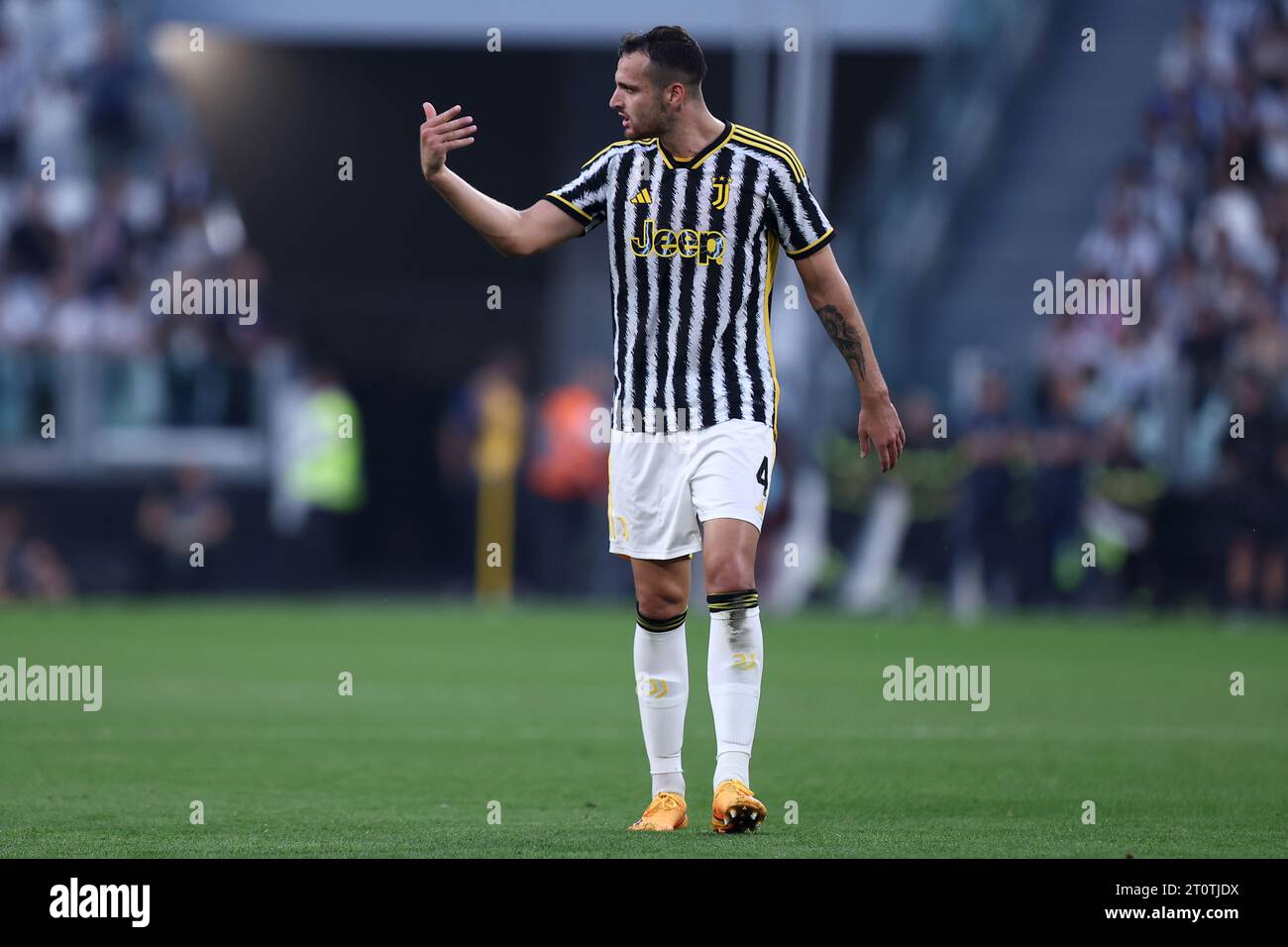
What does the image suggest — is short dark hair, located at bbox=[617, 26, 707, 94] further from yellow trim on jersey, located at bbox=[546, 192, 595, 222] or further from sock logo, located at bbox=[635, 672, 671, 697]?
sock logo, located at bbox=[635, 672, 671, 697]

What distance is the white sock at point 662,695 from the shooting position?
735 cm


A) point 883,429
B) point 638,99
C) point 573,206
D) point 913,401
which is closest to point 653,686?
point 883,429

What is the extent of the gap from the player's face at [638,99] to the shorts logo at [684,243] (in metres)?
0.30

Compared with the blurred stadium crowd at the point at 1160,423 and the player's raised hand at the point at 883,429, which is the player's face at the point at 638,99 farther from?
the blurred stadium crowd at the point at 1160,423

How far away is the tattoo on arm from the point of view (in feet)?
24.2

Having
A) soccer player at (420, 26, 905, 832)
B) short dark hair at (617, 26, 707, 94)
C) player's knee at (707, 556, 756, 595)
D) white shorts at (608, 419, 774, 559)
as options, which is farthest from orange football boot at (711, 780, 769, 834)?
short dark hair at (617, 26, 707, 94)

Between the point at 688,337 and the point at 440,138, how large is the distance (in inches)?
38.9

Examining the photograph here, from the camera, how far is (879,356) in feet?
75.9

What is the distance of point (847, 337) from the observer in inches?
291

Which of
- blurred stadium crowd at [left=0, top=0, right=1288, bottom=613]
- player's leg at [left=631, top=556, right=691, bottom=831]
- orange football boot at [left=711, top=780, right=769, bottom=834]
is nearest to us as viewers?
orange football boot at [left=711, top=780, right=769, bottom=834]

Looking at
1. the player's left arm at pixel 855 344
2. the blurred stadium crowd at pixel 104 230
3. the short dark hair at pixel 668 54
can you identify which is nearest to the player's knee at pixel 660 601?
the player's left arm at pixel 855 344

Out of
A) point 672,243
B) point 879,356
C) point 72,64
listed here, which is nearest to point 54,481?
point 72,64

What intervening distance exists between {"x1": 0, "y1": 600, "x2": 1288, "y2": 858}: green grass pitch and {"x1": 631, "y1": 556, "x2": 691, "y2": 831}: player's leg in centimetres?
21
